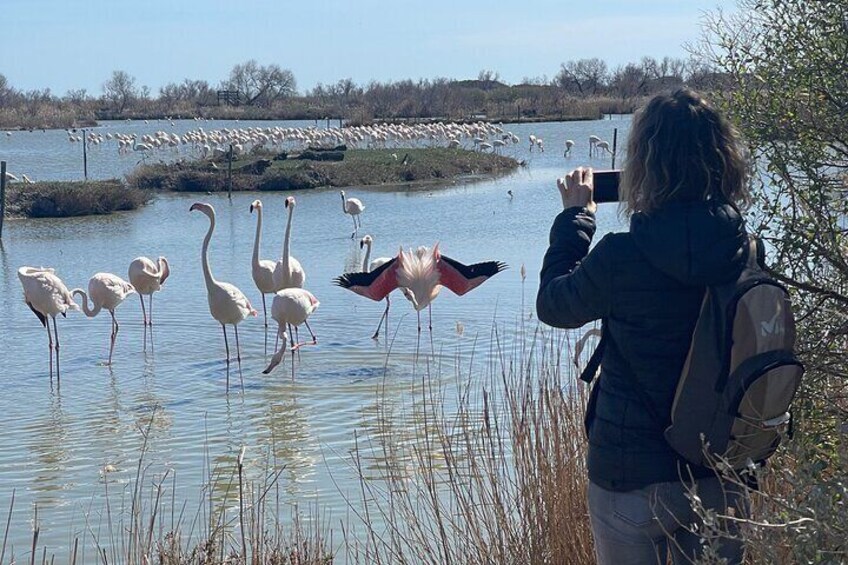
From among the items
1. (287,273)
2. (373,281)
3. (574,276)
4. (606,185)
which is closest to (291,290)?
(373,281)

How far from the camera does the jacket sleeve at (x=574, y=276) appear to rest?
282 cm

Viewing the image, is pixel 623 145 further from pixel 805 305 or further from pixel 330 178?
pixel 330 178

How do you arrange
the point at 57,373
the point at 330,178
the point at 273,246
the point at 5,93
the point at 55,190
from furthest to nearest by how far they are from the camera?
the point at 5,93
the point at 330,178
the point at 55,190
the point at 273,246
the point at 57,373

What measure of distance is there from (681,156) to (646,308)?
39 cm

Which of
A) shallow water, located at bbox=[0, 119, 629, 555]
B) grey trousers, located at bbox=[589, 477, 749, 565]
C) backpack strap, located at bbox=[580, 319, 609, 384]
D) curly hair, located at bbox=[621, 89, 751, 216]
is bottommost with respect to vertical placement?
shallow water, located at bbox=[0, 119, 629, 555]

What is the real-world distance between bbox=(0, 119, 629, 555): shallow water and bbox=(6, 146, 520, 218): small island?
0.98 metres

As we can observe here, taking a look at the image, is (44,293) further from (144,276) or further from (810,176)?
(810,176)

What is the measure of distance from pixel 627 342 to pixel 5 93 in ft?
349

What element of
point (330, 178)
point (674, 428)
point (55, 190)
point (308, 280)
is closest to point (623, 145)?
point (674, 428)

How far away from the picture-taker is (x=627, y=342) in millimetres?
2855

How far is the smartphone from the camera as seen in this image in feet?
11.6

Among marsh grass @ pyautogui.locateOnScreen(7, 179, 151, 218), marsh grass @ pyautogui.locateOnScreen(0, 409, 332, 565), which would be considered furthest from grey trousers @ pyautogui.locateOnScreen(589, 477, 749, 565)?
marsh grass @ pyautogui.locateOnScreen(7, 179, 151, 218)

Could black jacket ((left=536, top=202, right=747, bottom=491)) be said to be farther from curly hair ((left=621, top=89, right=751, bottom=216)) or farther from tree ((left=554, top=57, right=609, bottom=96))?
tree ((left=554, top=57, right=609, bottom=96))

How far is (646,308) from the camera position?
281 cm
